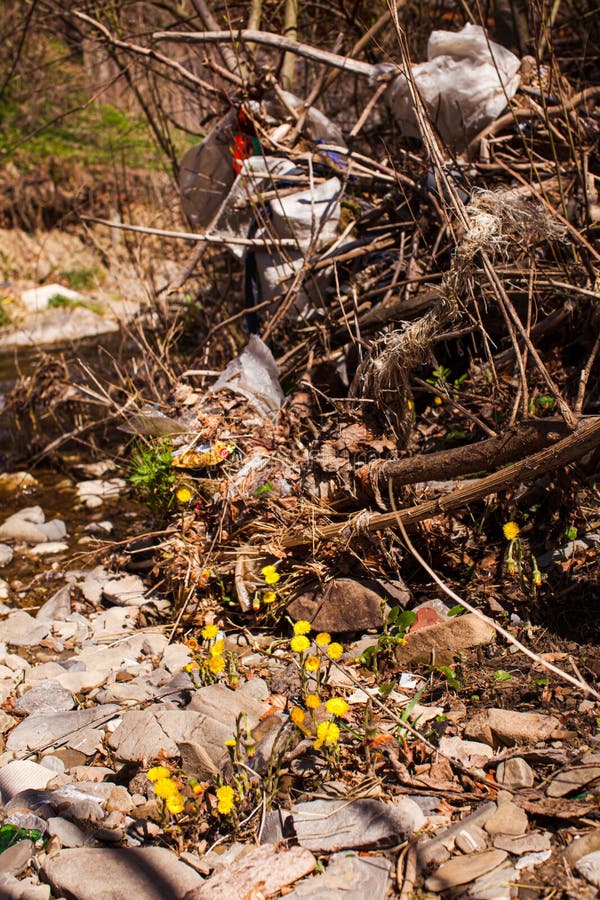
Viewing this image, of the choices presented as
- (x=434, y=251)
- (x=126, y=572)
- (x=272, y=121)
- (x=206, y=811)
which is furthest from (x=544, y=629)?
(x=272, y=121)

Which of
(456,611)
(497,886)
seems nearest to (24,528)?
(456,611)

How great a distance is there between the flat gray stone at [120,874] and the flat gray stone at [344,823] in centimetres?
21

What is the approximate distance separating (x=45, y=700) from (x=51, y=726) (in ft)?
0.50

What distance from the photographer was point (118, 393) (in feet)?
15.9

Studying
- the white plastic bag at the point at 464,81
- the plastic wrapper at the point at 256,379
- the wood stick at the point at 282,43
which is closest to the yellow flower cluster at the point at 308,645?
the plastic wrapper at the point at 256,379

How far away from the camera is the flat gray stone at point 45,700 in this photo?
220cm

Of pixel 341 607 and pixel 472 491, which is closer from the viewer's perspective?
pixel 472 491

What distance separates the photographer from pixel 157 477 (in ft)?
9.68

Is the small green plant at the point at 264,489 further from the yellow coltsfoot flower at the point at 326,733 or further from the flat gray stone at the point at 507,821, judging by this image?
the flat gray stone at the point at 507,821

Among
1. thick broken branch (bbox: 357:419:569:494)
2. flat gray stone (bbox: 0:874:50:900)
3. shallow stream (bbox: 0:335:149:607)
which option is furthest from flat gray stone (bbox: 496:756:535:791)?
shallow stream (bbox: 0:335:149:607)

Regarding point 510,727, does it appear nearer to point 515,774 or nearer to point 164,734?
point 515,774

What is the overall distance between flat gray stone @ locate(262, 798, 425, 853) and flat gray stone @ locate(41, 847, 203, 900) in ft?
0.68

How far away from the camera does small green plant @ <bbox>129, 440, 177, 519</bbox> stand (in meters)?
2.92

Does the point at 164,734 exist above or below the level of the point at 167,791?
below
